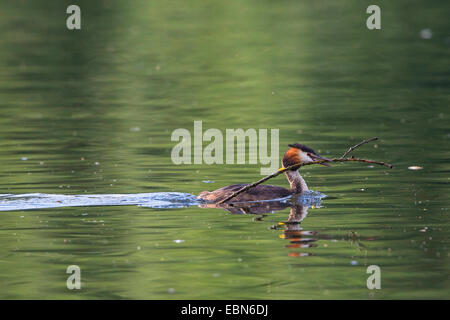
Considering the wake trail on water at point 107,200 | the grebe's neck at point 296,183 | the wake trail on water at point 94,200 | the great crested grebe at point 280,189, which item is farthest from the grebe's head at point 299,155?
the wake trail on water at point 94,200

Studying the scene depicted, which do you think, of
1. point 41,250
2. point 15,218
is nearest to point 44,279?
point 41,250

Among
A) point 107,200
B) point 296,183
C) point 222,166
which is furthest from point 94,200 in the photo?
point 222,166

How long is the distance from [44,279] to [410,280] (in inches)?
141

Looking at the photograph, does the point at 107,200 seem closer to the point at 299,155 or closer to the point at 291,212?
the point at 291,212

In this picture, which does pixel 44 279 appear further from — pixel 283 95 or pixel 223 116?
pixel 283 95

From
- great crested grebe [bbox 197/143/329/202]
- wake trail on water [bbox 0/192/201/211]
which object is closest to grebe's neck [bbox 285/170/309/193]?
great crested grebe [bbox 197/143/329/202]

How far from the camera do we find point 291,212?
12898 mm

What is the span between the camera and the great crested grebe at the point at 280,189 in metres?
13.3

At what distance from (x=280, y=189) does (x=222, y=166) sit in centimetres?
255

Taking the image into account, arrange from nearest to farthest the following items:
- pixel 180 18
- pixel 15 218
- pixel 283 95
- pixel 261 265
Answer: pixel 261 265, pixel 15 218, pixel 283 95, pixel 180 18

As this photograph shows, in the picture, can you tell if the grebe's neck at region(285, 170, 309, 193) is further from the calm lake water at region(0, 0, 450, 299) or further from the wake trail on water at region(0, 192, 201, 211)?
the wake trail on water at region(0, 192, 201, 211)

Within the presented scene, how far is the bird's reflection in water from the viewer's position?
11.0 metres

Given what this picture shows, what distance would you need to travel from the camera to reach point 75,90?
25781 millimetres

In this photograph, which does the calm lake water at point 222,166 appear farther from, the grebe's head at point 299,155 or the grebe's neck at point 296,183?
the grebe's head at point 299,155
